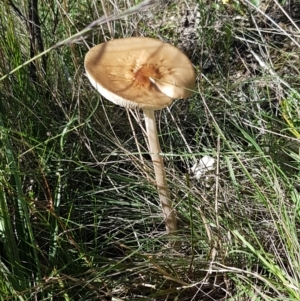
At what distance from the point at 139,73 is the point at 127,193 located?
46 cm

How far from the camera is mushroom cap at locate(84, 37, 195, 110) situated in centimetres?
120

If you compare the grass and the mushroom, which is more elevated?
the mushroom

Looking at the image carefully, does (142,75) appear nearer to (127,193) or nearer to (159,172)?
(159,172)

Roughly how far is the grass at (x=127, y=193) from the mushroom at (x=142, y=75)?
8cm

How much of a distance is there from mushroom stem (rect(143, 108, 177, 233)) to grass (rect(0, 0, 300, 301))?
43mm

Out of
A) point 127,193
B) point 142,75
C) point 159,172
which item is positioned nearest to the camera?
point 142,75

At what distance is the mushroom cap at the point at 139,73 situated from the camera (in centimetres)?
120

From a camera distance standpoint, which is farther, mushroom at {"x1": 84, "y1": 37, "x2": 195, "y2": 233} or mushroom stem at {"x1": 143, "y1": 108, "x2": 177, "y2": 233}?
mushroom stem at {"x1": 143, "y1": 108, "x2": 177, "y2": 233}

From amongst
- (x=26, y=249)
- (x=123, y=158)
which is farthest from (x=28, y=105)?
(x=26, y=249)

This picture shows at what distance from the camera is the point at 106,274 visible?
1.42 metres

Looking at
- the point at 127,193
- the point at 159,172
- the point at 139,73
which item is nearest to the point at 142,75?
the point at 139,73

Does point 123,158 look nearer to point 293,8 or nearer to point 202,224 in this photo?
point 202,224

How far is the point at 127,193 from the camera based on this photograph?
1.61 m

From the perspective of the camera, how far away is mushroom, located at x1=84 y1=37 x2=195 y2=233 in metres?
1.20
